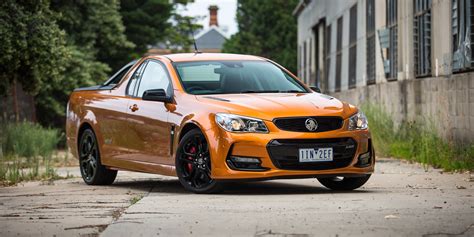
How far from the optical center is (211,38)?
4934 inches

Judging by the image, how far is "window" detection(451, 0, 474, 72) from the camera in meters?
16.4

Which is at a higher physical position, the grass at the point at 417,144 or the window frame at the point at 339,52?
the window frame at the point at 339,52

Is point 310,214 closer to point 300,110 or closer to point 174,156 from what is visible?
point 300,110

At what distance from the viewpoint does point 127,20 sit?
5322cm

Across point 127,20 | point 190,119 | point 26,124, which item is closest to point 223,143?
point 190,119

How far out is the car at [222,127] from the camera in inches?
439

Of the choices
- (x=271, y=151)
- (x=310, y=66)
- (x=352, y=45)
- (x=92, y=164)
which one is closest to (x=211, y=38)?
(x=310, y=66)

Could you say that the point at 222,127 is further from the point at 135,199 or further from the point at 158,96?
the point at 158,96

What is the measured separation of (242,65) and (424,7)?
27.5ft

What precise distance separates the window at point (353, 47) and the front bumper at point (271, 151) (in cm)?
2020

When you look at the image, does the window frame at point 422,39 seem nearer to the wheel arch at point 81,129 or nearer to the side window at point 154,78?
the wheel arch at point 81,129

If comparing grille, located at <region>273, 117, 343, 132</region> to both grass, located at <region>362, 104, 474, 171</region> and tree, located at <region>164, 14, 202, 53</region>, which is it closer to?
grass, located at <region>362, 104, 474, 171</region>

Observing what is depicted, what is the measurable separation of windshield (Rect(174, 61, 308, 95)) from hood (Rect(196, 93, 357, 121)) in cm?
35

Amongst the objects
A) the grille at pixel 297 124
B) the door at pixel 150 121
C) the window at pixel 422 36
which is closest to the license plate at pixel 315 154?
the grille at pixel 297 124
